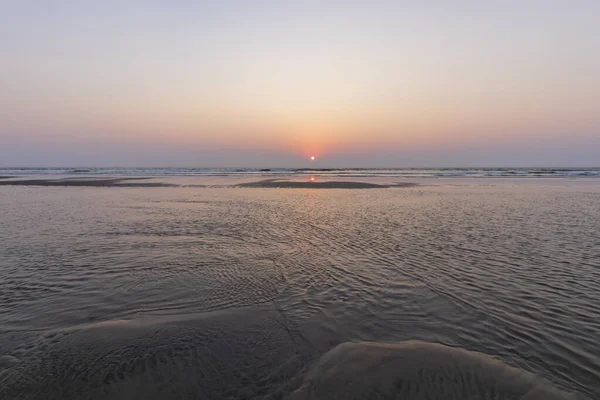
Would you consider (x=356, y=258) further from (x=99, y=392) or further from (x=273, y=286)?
(x=99, y=392)

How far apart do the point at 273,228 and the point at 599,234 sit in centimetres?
1709

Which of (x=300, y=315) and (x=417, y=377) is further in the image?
(x=300, y=315)

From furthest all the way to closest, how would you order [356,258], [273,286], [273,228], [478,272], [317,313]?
[273,228], [356,258], [478,272], [273,286], [317,313]


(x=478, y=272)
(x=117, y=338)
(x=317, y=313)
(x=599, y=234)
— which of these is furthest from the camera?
(x=599, y=234)

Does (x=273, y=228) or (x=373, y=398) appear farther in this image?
(x=273, y=228)

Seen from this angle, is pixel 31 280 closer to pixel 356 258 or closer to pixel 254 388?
pixel 254 388

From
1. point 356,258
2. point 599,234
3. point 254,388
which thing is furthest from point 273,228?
point 599,234

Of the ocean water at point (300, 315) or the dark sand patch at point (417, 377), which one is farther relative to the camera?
the ocean water at point (300, 315)

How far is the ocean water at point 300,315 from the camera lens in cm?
488

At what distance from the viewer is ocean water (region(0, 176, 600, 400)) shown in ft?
16.0

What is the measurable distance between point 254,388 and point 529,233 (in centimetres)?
1677

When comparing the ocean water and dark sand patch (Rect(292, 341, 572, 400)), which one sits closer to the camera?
dark sand patch (Rect(292, 341, 572, 400))

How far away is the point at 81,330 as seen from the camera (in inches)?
248

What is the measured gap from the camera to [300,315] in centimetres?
718
